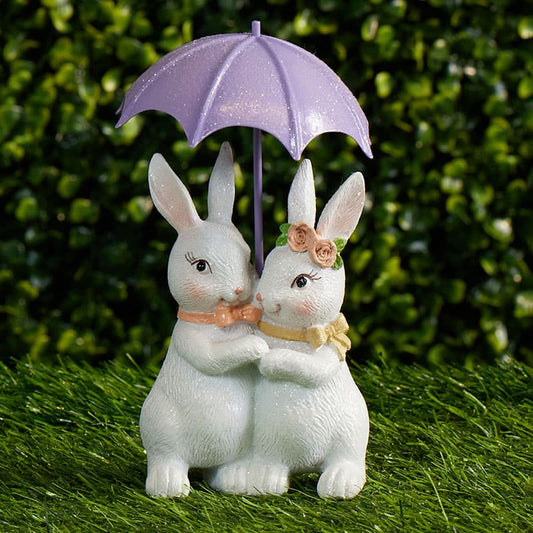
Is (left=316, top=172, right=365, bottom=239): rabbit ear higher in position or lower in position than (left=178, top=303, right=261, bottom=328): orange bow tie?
higher

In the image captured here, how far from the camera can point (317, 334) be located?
2.46m

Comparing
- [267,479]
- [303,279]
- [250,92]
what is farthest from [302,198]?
[267,479]

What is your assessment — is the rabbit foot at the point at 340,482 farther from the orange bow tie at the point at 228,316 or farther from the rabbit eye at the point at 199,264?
the rabbit eye at the point at 199,264

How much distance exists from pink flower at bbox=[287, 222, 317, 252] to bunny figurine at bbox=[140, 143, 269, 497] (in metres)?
0.14

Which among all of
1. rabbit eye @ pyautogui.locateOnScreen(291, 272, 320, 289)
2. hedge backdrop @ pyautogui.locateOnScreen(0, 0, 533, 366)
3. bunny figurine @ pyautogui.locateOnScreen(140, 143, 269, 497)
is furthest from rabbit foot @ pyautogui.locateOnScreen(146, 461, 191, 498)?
hedge backdrop @ pyautogui.locateOnScreen(0, 0, 533, 366)

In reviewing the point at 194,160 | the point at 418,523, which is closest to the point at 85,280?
the point at 194,160

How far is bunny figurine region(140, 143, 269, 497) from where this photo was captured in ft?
8.14

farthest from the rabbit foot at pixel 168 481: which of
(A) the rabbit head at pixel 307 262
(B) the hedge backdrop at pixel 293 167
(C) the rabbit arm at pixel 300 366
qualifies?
(B) the hedge backdrop at pixel 293 167

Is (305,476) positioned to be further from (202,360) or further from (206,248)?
(206,248)

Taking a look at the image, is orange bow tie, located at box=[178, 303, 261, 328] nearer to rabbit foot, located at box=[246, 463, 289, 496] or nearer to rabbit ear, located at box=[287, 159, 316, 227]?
rabbit ear, located at box=[287, 159, 316, 227]

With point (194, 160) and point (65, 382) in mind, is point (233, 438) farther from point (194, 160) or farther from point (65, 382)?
point (194, 160)

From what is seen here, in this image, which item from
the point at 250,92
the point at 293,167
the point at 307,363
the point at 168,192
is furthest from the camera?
the point at 293,167

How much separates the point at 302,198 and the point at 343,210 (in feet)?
0.34

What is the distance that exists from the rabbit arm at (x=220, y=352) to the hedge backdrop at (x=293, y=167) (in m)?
1.56
